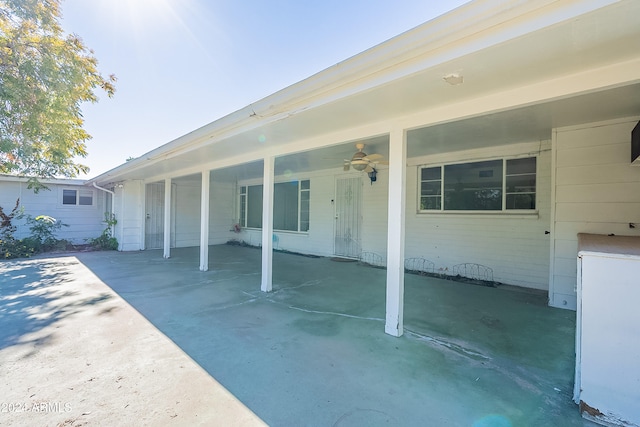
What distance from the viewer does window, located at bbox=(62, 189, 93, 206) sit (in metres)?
11.5

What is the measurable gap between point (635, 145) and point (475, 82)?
2.73 metres

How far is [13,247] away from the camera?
8.79 meters

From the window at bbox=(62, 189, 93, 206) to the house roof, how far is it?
34.4 ft

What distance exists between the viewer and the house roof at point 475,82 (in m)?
1.71

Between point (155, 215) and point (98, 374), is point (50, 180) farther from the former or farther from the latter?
point (98, 374)

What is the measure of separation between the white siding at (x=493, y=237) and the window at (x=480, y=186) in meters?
0.14

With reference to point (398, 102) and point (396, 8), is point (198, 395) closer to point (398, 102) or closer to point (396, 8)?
point (398, 102)

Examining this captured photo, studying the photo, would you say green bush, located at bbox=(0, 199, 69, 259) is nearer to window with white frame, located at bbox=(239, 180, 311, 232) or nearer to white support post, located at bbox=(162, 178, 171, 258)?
white support post, located at bbox=(162, 178, 171, 258)

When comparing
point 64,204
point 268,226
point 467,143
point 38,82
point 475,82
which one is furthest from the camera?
point 64,204

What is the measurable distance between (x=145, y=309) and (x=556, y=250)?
614 cm

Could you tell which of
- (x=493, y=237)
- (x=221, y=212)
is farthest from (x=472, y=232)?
(x=221, y=212)

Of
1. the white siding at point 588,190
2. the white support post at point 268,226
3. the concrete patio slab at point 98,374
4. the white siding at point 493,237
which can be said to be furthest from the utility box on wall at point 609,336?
the white support post at point 268,226

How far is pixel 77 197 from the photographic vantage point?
38.7ft

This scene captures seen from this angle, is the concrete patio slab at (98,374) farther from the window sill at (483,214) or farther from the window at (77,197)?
the window at (77,197)
